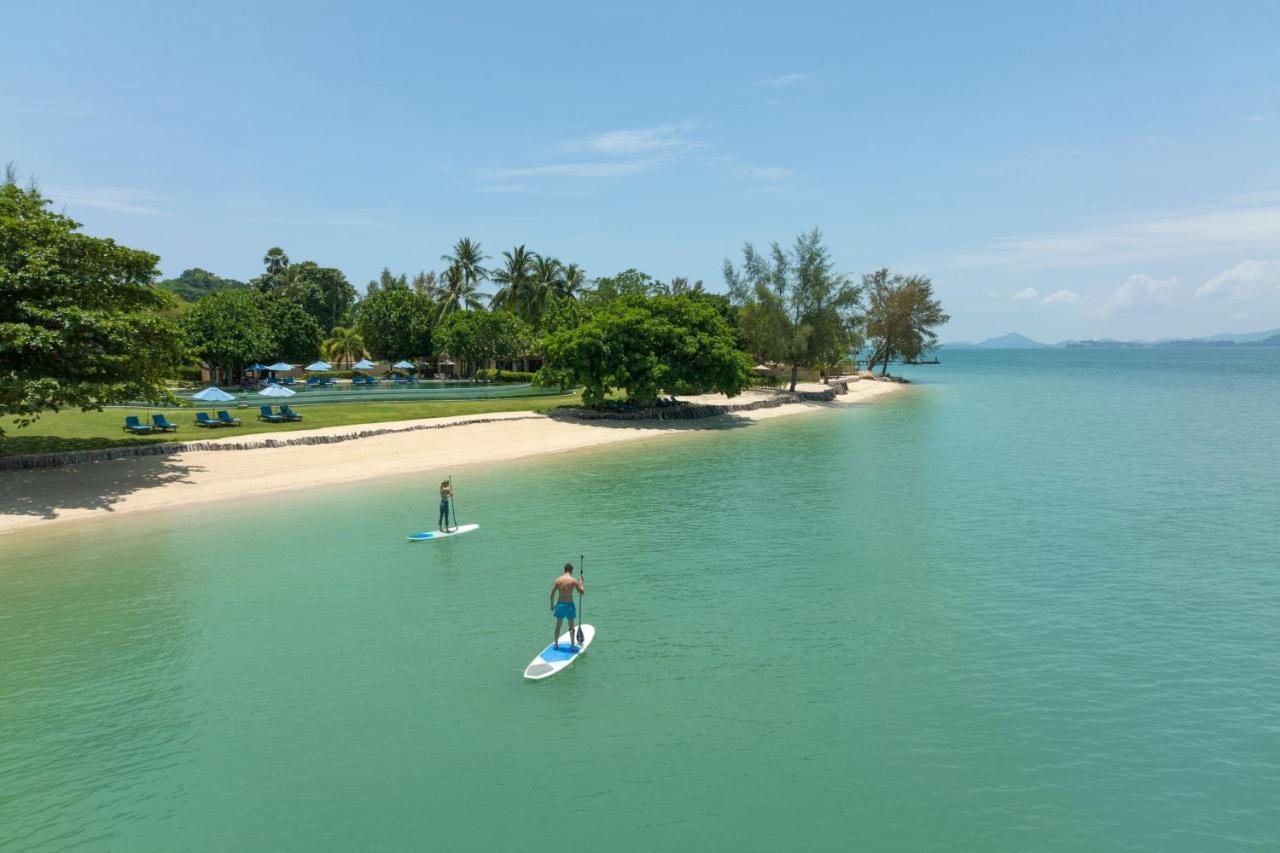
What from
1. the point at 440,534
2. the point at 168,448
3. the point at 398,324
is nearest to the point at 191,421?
the point at 168,448

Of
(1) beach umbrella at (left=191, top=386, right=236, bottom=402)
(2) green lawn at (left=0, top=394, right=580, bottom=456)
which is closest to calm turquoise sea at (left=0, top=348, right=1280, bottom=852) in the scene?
(2) green lawn at (left=0, top=394, right=580, bottom=456)

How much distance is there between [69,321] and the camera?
30.9 m

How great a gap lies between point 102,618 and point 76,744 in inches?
286

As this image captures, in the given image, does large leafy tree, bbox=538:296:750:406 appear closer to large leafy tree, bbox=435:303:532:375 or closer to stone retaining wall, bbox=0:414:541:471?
stone retaining wall, bbox=0:414:541:471

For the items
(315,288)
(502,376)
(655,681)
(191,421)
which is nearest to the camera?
(655,681)

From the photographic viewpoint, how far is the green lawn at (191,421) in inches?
1523

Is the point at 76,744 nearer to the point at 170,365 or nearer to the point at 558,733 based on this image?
the point at 558,733

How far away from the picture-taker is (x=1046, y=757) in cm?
1280

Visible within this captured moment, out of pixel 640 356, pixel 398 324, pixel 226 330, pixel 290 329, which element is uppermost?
pixel 398 324

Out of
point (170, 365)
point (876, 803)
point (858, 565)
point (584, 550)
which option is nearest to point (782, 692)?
point (876, 803)

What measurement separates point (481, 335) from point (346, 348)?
38.3 meters

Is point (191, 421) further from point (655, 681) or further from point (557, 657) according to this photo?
point (655, 681)

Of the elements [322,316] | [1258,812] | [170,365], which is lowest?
[1258,812]

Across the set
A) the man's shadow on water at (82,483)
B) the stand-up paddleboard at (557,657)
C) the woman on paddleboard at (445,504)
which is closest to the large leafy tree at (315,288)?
the man's shadow on water at (82,483)
